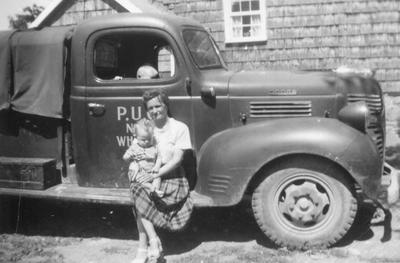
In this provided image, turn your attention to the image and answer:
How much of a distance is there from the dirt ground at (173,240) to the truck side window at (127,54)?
152cm

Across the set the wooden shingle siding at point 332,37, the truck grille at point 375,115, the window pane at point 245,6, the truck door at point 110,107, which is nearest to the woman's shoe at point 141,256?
the truck door at point 110,107

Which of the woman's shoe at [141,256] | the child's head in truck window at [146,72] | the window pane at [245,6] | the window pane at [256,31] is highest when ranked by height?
the window pane at [245,6]

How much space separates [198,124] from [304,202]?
115 cm

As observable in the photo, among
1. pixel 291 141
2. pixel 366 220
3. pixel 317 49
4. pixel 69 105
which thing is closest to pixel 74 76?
pixel 69 105

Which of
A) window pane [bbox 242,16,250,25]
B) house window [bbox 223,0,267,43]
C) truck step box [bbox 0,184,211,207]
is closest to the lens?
truck step box [bbox 0,184,211,207]

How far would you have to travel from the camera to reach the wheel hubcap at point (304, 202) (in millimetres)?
4133

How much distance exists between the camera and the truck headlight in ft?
13.5

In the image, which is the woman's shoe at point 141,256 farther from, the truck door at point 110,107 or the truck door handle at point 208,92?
→ the truck door handle at point 208,92

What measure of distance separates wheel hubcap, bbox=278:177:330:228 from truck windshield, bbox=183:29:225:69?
1413 mm

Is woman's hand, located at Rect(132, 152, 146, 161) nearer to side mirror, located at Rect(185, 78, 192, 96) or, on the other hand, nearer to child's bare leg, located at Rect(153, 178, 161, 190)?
child's bare leg, located at Rect(153, 178, 161, 190)

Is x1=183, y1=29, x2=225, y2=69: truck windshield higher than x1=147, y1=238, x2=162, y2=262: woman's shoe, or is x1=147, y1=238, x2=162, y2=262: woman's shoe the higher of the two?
x1=183, y1=29, x2=225, y2=69: truck windshield

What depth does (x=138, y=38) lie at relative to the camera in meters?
4.80

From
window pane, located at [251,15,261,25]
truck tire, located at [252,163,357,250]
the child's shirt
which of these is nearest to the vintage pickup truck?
truck tire, located at [252,163,357,250]

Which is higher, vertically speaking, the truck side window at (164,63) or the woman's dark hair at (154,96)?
the truck side window at (164,63)
